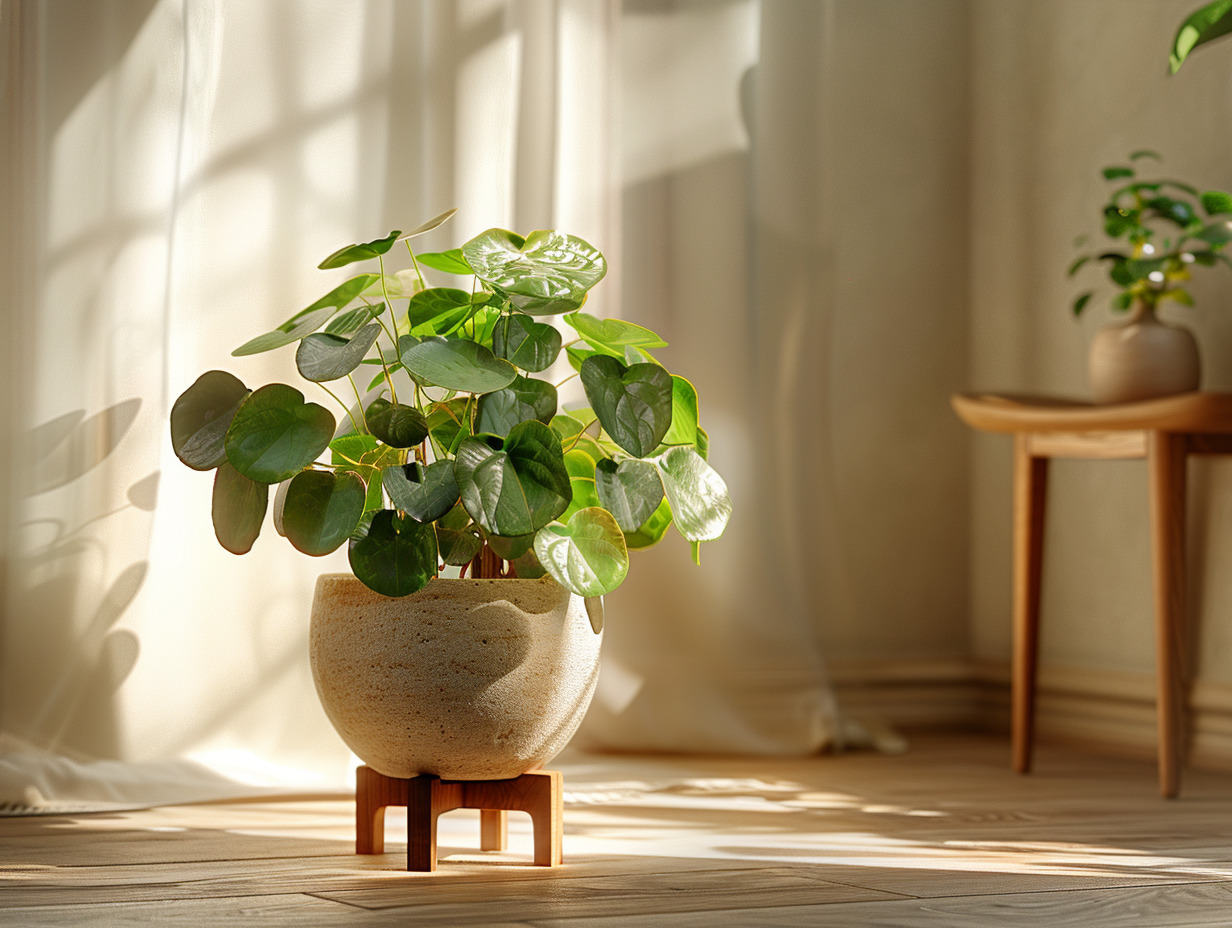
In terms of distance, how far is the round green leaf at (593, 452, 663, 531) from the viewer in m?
1.31

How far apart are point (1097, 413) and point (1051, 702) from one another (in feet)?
2.33

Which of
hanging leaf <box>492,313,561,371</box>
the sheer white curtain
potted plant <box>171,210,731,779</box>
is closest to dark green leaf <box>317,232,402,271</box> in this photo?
potted plant <box>171,210,731,779</box>

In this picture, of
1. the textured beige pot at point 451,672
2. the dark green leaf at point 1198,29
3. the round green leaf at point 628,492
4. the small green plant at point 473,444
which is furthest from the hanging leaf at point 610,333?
the dark green leaf at point 1198,29

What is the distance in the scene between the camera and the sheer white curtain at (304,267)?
73.2 inches

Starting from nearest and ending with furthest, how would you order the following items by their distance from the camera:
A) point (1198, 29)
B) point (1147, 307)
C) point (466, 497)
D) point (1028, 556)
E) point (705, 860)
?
point (466, 497) < point (705, 860) < point (1198, 29) < point (1147, 307) < point (1028, 556)

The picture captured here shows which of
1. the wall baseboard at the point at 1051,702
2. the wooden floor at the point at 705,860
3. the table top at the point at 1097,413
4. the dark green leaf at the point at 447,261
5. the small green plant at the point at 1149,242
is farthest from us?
the wall baseboard at the point at 1051,702

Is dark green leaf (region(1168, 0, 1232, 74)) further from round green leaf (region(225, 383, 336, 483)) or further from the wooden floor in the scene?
round green leaf (region(225, 383, 336, 483))

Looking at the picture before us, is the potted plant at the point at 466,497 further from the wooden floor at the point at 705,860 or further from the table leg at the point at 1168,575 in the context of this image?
the table leg at the point at 1168,575

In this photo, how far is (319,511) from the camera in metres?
1.30

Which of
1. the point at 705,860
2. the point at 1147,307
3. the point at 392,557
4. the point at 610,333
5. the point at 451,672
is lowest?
the point at 705,860

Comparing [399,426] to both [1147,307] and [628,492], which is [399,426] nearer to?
[628,492]

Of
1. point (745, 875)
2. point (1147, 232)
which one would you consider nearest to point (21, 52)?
point (745, 875)

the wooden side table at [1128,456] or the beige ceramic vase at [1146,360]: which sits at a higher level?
the beige ceramic vase at [1146,360]

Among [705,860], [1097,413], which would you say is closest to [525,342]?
[705,860]
